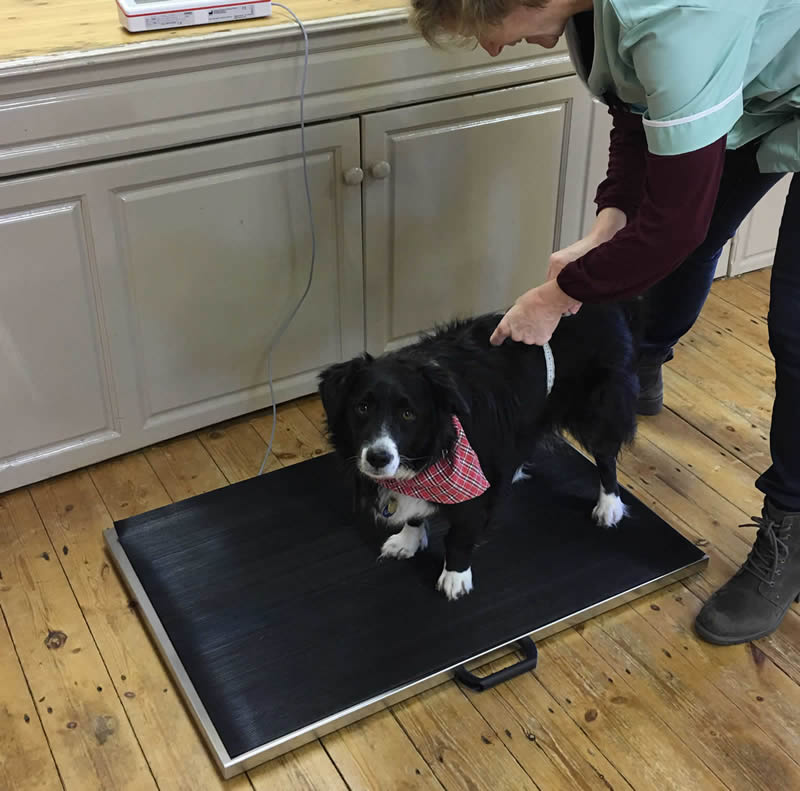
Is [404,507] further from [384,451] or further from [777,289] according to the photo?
[777,289]

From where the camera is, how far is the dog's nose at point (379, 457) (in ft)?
5.15

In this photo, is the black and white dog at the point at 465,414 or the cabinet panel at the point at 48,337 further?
the cabinet panel at the point at 48,337

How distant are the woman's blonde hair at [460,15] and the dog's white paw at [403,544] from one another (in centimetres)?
97

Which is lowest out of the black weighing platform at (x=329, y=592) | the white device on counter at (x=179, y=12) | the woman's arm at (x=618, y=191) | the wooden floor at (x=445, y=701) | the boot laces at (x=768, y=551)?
the wooden floor at (x=445, y=701)

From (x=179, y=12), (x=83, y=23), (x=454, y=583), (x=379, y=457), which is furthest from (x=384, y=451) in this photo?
(x=83, y=23)

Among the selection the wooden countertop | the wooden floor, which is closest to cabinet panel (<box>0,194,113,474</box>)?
the wooden floor

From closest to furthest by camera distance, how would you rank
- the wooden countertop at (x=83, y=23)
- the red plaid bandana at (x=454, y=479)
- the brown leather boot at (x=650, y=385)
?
1. the red plaid bandana at (x=454, y=479)
2. the wooden countertop at (x=83, y=23)
3. the brown leather boot at (x=650, y=385)

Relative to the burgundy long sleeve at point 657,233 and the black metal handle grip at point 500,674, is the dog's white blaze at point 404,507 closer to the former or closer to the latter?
the black metal handle grip at point 500,674

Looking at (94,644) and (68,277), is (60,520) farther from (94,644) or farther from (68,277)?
(68,277)

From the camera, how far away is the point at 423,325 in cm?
250

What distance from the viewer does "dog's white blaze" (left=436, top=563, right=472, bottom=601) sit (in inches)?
72.7

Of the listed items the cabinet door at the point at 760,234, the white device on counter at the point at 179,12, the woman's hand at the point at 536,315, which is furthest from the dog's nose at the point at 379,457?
the cabinet door at the point at 760,234

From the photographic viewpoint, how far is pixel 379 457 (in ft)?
5.15

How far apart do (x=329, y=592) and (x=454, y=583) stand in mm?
245
